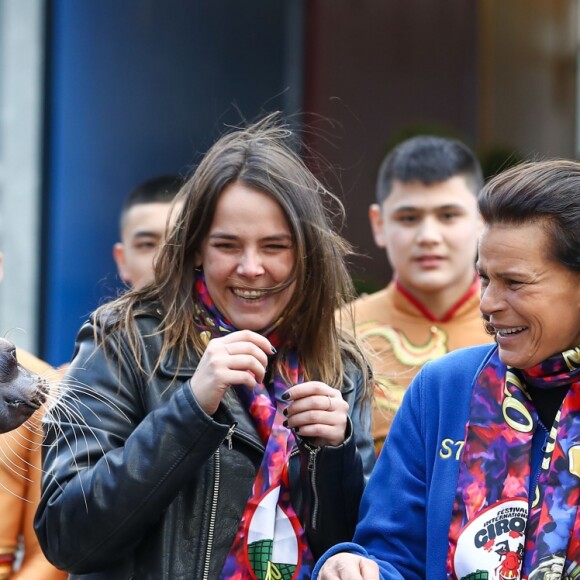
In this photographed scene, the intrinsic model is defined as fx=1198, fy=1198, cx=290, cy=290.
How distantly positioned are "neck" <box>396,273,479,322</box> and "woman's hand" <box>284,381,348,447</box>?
1684 millimetres

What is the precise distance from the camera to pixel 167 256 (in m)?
3.21

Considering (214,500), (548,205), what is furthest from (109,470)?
(548,205)

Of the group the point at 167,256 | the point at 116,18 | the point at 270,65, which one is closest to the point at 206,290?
the point at 167,256

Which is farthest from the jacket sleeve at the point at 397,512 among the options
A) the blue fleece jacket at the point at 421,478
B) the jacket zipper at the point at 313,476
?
the jacket zipper at the point at 313,476

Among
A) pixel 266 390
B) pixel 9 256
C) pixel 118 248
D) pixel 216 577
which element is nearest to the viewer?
pixel 216 577

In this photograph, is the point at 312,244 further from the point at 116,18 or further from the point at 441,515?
the point at 116,18

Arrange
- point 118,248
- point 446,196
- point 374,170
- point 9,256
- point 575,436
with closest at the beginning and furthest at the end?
point 575,436 → point 446,196 → point 118,248 → point 9,256 → point 374,170

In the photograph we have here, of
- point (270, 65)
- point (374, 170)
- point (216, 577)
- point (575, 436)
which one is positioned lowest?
point (216, 577)

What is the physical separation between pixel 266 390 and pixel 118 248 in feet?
7.02

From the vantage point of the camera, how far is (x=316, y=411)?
2814 millimetres

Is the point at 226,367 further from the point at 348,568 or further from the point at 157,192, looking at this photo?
the point at 157,192

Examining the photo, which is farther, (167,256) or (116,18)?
(116,18)

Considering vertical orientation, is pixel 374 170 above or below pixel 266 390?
above

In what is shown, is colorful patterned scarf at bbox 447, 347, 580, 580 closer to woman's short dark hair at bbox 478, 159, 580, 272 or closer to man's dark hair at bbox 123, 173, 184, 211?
woman's short dark hair at bbox 478, 159, 580, 272
